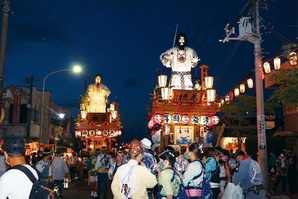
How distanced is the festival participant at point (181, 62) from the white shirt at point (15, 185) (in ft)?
54.2

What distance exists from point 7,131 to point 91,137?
9.66 metres

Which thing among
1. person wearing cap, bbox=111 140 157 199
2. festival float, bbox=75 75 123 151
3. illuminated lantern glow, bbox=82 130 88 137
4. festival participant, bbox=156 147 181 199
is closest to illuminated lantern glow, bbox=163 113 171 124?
festival participant, bbox=156 147 181 199

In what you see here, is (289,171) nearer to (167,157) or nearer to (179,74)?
(179,74)

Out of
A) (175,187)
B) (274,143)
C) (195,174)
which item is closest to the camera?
(175,187)

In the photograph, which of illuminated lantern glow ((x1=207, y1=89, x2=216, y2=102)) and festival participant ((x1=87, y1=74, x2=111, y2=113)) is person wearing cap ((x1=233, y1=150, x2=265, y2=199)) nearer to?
illuminated lantern glow ((x1=207, y1=89, x2=216, y2=102))

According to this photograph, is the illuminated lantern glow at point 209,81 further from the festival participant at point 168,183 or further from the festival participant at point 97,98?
the festival participant at point 97,98

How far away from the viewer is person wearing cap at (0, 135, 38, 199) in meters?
3.32

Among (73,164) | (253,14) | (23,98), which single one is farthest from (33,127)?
(253,14)

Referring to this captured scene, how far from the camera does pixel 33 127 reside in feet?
124

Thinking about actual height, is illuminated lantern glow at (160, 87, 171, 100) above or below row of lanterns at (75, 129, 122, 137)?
above

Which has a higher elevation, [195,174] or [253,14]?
[253,14]

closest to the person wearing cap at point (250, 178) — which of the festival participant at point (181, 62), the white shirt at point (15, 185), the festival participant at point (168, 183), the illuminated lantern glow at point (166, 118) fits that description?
the festival participant at point (168, 183)

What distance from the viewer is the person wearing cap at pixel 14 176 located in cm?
332

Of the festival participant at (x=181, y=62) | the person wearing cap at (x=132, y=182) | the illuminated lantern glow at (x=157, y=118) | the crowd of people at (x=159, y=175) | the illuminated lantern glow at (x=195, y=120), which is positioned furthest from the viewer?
the festival participant at (x=181, y=62)
